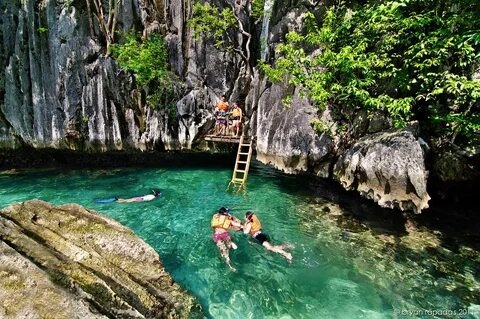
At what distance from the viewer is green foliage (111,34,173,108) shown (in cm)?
1686

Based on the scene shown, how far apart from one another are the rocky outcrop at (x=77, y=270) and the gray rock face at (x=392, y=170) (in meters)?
9.07

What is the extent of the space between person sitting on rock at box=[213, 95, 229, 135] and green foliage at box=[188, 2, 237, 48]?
4.02m

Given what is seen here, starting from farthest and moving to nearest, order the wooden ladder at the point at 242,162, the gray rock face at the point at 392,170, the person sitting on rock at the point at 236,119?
1. the person sitting on rock at the point at 236,119
2. the wooden ladder at the point at 242,162
3. the gray rock face at the point at 392,170

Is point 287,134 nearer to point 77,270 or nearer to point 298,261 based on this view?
point 298,261

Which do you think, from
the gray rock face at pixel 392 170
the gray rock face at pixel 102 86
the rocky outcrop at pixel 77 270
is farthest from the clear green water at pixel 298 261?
the gray rock face at pixel 102 86

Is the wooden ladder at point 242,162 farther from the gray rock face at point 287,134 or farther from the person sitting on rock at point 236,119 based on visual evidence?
the gray rock face at point 287,134

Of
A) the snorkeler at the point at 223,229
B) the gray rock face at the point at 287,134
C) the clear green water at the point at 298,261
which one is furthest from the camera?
the gray rock face at the point at 287,134

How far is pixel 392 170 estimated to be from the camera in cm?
1116

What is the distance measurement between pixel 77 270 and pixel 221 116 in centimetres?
1294

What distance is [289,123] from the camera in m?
15.2

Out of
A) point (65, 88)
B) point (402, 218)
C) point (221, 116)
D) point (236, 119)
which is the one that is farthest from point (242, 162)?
point (65, 88)

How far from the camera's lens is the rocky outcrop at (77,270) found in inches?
146

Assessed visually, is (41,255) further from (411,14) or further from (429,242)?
Answer: (411,14)

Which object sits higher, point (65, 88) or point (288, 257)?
point (65, 88)
